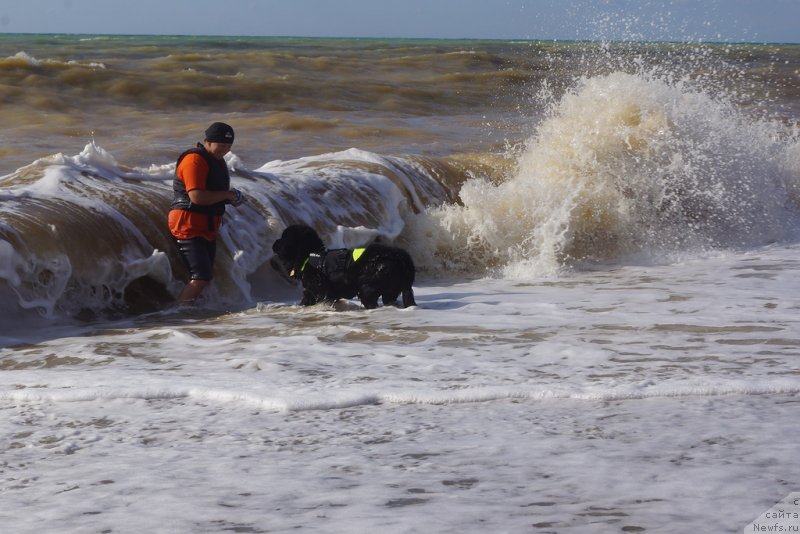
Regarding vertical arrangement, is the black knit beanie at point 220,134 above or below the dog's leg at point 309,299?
above

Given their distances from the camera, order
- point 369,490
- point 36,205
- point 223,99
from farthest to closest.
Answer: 1. point 223,99
2. point 36,205
3. point 369,490

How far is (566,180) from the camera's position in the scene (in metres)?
11.4

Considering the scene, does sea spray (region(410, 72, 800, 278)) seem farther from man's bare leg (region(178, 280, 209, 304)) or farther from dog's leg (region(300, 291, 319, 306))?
man's bare leg (region(178, 280, 209, 304))

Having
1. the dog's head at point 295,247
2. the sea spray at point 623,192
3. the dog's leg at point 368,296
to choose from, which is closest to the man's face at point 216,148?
the dog's head at point 295,247

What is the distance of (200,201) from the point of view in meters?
7.64

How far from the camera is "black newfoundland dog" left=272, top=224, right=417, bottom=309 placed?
7309 mm

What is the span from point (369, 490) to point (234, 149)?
40.4 ft

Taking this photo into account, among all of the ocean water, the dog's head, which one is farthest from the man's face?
the ocean water

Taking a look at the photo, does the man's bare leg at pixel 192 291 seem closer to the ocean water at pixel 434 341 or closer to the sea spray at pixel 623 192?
the ocean water at pixel 434 341

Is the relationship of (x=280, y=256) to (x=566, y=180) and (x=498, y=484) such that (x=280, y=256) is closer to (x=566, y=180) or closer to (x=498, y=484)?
(x=498, y=484)

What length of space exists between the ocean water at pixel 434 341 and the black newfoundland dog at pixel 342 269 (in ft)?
0.57

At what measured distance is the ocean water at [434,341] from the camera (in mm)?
3697

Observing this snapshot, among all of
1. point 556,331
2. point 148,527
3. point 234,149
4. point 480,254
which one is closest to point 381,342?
point 556,331

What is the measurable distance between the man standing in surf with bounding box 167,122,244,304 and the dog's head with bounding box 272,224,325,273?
0.61 meters
